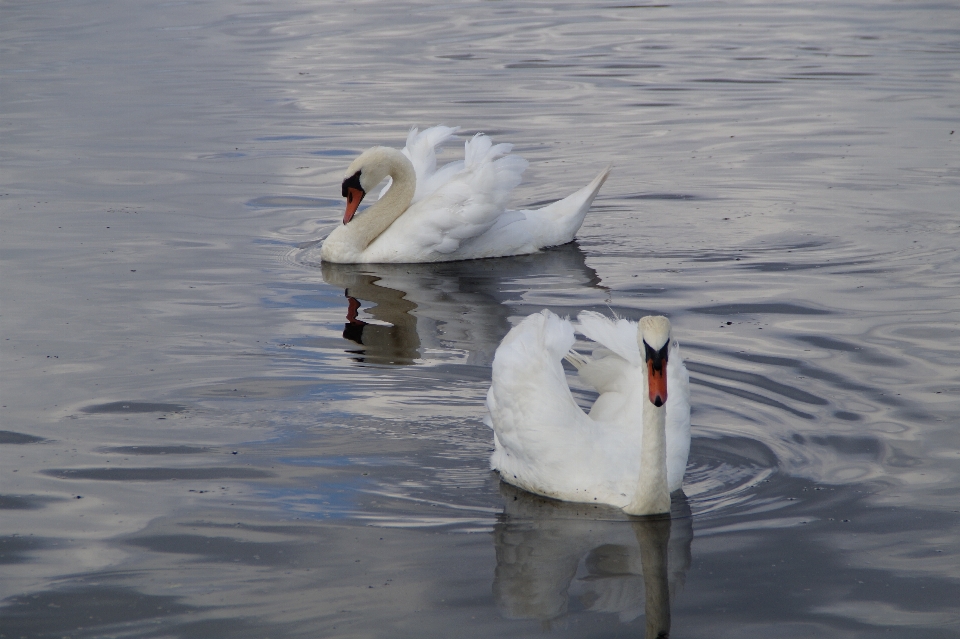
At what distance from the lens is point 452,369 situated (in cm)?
773

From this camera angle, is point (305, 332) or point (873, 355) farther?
point (305, 332)

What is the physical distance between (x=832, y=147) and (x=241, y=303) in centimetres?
746

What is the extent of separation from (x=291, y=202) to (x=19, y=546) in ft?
23.8

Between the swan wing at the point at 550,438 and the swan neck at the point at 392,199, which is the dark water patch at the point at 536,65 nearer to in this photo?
the swan neck at the point at 392,199

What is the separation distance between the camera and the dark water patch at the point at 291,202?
12344 mm

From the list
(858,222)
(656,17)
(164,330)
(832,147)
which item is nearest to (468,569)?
(164,330)

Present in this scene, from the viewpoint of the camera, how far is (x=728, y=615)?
16.2ft

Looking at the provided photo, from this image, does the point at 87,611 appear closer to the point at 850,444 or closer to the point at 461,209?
the point at 850,444

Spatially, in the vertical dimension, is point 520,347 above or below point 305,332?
above

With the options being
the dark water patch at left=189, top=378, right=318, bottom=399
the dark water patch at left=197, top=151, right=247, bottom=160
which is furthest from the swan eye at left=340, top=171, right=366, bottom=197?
the dark water patch at left=189, top=378, right=318, bottom=399

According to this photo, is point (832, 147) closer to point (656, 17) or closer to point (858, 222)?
point (858, 222)

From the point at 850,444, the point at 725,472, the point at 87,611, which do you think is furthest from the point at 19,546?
the point at 850,444

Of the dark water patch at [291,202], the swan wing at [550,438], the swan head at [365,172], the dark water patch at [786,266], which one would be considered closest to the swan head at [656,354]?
the swan wing at [550,438]

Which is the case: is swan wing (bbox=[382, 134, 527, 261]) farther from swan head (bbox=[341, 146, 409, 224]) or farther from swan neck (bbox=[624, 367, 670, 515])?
swan neck (bbox=[624, 367, 670, 515])
